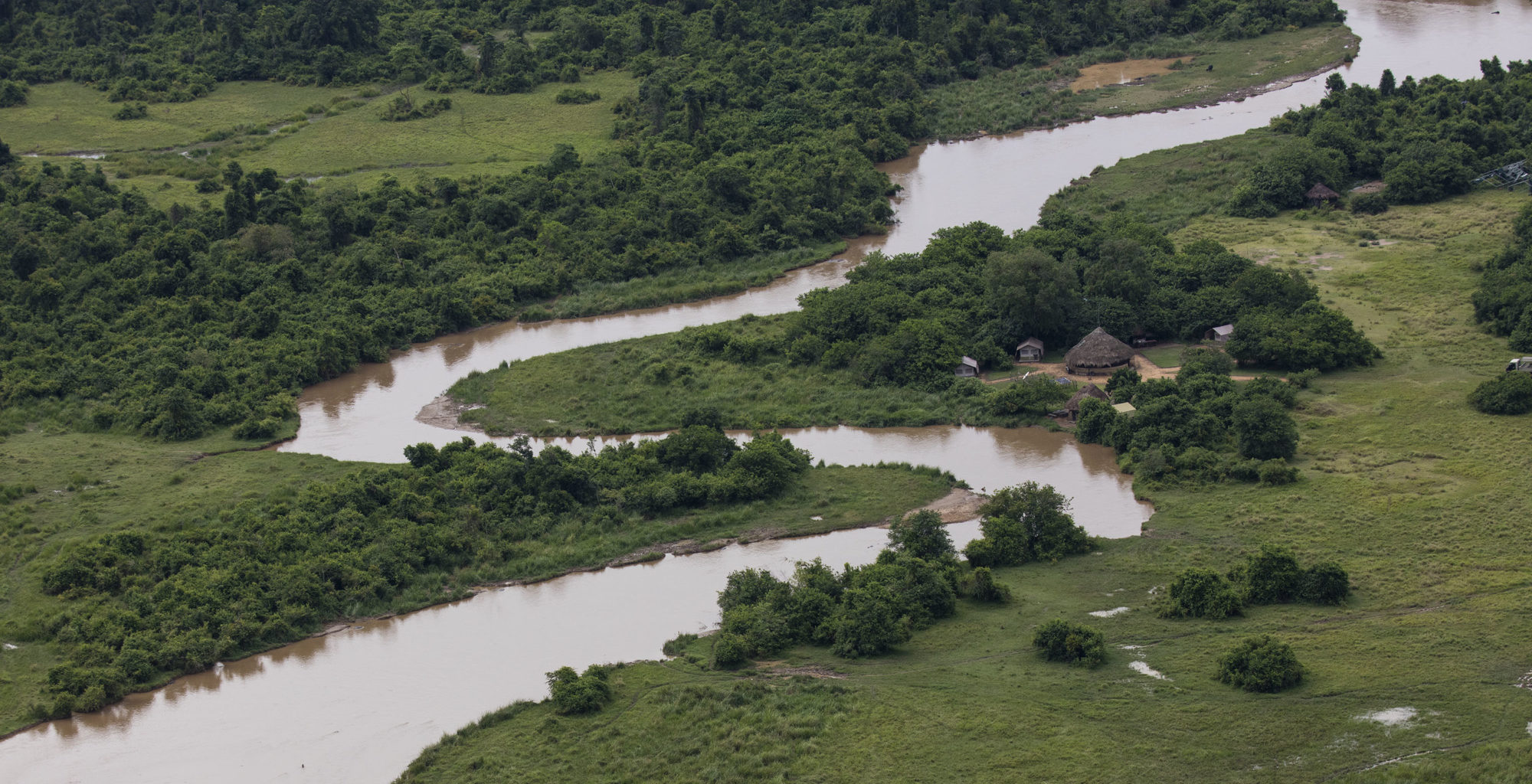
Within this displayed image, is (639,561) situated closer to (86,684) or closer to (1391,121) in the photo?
(86,684)

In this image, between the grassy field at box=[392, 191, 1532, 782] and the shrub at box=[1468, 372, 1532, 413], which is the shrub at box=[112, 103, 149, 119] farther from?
the shrub at box=[1468, 372, 1532, 413]

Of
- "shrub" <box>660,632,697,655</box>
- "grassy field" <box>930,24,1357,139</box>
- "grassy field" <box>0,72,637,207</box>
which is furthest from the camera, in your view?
"grassy field" <box>930,24,1357,139</box>

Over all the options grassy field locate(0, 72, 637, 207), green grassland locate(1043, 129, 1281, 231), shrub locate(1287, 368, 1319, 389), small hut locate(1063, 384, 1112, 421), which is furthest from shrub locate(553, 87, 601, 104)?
shrub locate(1287, 368, 1319, 389)

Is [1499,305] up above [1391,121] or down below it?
below

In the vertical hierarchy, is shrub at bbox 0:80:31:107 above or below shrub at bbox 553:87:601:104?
above

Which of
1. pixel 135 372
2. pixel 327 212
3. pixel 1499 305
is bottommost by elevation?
pixel 1499 305

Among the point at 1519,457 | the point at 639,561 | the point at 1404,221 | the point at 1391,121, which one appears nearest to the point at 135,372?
the point at 639,561

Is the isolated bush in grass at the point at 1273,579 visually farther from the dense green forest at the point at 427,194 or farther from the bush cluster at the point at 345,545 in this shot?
the dense green forest at the point at 427,194

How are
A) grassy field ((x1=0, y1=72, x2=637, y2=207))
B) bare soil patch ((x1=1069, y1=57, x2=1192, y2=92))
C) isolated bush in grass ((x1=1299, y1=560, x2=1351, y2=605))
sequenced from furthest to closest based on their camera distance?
bare soil patch ((x1=1069, y1=57, x2=1192, y2=92))
grassy field ((x1=0, y1=72, x2=637, y2=207))
isolated bush in grass ((x1=1299, y1=560, x2=1351, y2=605))
